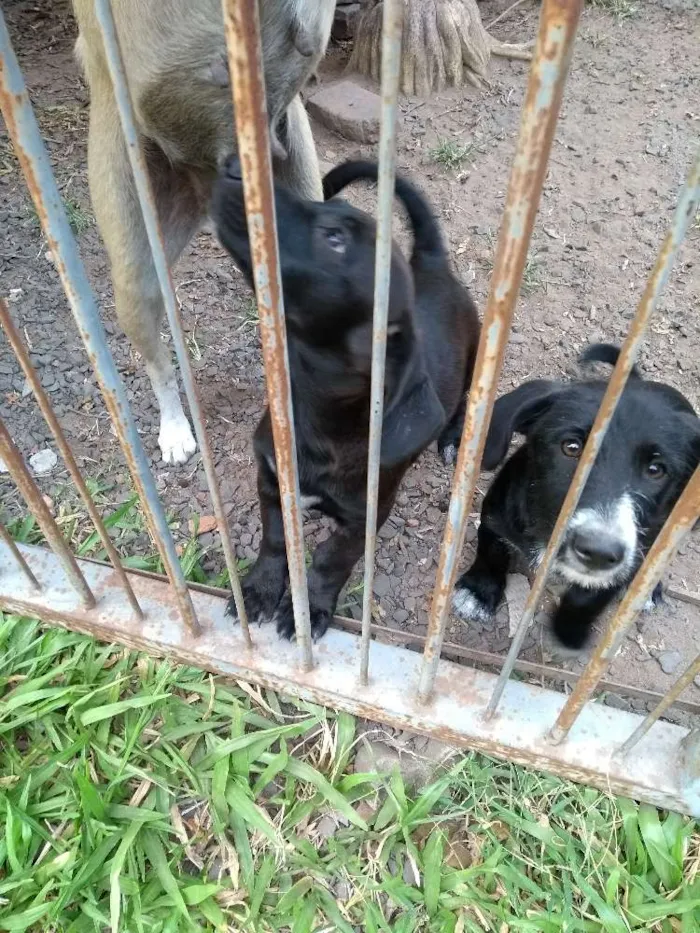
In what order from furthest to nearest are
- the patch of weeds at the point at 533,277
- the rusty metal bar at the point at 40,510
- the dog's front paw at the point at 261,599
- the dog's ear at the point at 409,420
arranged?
the patch of weeds at the point at 533,277 < the dog's front paw at the point at 261,599 < the rusty metal bar at the point at 40,510 < the dog's ear at the point at 409,420

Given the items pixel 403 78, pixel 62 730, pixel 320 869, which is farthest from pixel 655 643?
pixel 403 78

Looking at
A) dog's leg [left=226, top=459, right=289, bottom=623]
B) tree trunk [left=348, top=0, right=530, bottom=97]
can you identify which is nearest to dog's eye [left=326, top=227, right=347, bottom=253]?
dog's leg [left=226, top=459, right=289, bottom=623]

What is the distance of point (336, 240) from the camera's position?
164cm

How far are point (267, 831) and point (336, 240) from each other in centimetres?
173

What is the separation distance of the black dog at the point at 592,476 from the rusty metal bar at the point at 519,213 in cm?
82

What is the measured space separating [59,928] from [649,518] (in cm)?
207

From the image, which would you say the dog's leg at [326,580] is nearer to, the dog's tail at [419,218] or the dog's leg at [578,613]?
the dog's leg at [578,613]

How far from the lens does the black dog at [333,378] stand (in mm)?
1619

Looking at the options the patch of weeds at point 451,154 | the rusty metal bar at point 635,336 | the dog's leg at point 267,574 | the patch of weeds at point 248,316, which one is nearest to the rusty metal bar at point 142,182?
the rusty metal bar at point 635,336

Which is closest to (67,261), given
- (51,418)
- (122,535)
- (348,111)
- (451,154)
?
(51,418)

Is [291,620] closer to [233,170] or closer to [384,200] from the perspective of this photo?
[233,170]

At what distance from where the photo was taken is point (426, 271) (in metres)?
2.96

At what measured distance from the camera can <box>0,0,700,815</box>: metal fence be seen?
3.24 feet

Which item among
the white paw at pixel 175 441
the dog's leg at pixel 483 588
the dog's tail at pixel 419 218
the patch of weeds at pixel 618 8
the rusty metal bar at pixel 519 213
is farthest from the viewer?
the patch of weeds at pixel 618 8
